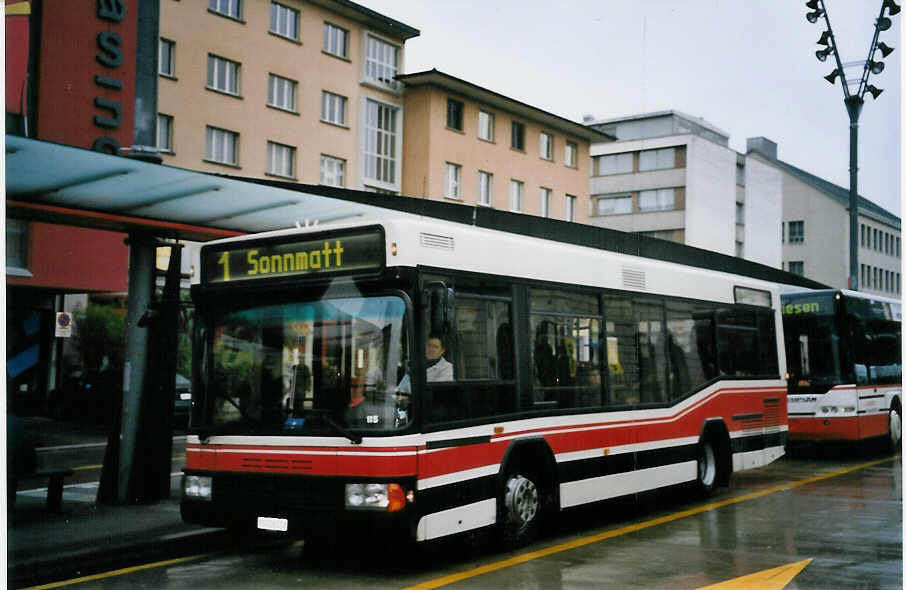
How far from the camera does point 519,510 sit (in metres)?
8.84

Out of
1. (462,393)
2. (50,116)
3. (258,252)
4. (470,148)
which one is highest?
(470,148)

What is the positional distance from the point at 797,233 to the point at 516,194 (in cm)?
1109

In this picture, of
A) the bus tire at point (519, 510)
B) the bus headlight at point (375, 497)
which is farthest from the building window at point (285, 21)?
the bus headlight at point (375, 497)

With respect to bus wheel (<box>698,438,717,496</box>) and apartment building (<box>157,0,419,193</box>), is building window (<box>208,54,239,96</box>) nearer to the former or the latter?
apartment building (<box>157,0,419,193</box>)

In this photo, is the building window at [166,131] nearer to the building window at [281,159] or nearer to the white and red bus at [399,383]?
the building window at [281,159]

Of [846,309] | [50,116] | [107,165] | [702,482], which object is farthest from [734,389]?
[50,116]

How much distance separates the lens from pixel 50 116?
21609 mm

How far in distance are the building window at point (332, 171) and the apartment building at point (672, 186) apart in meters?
30.9

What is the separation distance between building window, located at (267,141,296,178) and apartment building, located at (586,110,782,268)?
3176 centimetres

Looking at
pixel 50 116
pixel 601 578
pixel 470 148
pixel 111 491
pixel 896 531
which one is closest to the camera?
pixel 601 578

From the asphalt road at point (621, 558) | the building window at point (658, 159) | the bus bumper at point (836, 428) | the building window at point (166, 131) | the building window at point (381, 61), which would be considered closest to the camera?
the asphalt road at point (621, 558)

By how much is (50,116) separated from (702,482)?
15639mm

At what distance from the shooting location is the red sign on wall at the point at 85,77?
21531mm

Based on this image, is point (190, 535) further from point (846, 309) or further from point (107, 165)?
point (846, 309)
